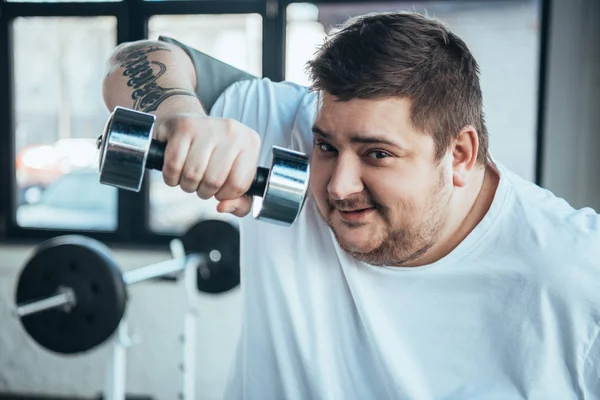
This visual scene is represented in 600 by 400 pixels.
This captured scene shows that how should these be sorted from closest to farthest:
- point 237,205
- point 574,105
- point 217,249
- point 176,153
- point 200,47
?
point 176,153 → point 237,205 → point 217,249 → point 574,105 → point 200,47

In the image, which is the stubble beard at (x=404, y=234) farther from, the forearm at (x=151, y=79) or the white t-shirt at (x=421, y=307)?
the forearm at (x=151, y=79)

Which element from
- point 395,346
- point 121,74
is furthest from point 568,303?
point 121,74

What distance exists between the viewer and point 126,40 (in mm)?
2879

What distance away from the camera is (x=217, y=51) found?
9.34ft

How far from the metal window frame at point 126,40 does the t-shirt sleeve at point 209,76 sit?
161cm

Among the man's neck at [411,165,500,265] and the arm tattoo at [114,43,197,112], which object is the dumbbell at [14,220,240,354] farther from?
the man's neck at [411,165,500,265]

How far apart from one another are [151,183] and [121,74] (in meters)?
1.98

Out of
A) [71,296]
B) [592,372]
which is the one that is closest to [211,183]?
[592,372]

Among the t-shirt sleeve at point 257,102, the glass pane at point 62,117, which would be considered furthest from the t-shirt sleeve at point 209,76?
the glass pane at point 62,117

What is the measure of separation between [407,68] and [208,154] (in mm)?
375

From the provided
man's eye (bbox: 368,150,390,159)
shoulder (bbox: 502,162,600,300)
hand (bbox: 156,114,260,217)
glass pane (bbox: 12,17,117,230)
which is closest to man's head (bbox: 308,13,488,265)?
man's eye (bbox: 368,150,390,159)

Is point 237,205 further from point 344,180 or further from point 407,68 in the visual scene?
point 407,68

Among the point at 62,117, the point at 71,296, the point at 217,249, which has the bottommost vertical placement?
the point at 217,249

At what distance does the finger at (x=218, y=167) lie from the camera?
2.20 feet
